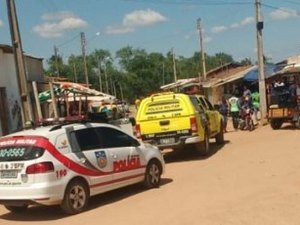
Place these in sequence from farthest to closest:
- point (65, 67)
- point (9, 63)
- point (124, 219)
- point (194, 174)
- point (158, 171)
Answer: point (65, 67)
point (9, 63)
point (194, 174)
point (158, 171)
point (124, 219)

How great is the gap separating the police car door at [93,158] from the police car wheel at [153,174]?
1.30m

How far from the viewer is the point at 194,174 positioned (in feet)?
46.2

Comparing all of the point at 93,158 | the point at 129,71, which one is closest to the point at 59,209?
the point at 93,158

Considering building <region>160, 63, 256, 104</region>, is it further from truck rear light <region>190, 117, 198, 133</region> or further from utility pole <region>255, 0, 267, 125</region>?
truck rear light <region>190, 117, 198, 133</region>

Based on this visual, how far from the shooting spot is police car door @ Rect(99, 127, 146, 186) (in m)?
11.6

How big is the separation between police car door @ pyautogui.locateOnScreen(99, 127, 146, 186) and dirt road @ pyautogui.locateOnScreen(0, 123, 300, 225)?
1.23ft

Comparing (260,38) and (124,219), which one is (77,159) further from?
(260,38)

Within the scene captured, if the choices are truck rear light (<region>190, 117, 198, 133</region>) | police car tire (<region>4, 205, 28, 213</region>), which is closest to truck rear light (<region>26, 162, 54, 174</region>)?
police car tire (<region>4, 205, 28, 213</region>)

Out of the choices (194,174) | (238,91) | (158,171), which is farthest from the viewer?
(238,91)

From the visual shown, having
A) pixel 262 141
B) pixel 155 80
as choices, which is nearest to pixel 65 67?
pixel 155 80

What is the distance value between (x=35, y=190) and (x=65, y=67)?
108145 mm

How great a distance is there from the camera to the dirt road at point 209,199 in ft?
29.7

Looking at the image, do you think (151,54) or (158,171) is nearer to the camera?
(158,171)

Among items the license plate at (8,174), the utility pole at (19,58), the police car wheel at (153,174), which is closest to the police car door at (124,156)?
the police car wheel at (153,174)
